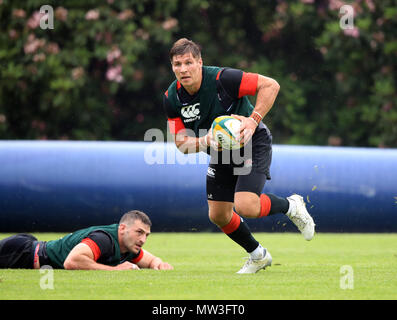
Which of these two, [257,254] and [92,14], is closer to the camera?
[257,254]

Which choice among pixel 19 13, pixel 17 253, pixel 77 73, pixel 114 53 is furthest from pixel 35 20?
pixel 17 253

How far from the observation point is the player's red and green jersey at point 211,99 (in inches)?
238

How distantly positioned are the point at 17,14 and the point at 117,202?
22.1 feet

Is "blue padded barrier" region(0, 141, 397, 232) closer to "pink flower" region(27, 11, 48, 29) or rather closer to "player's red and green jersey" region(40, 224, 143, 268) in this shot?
"player's red and green jersey" region(40, 224, 143, 268)

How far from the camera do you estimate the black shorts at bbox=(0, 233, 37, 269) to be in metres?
6.36

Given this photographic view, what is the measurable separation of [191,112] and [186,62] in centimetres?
43

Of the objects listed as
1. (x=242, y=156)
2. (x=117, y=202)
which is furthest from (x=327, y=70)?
(x=242, y=156)

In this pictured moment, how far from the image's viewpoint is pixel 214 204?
631 cm

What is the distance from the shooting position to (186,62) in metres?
5.99

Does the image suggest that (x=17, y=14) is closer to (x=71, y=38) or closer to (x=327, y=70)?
(x=71, y=38)

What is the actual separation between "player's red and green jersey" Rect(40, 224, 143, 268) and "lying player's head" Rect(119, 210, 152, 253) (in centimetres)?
7

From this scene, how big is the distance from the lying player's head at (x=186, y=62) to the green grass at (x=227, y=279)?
1.56m

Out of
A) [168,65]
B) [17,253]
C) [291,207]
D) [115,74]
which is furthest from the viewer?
[168,65]

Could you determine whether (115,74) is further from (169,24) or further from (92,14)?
(169,24)
